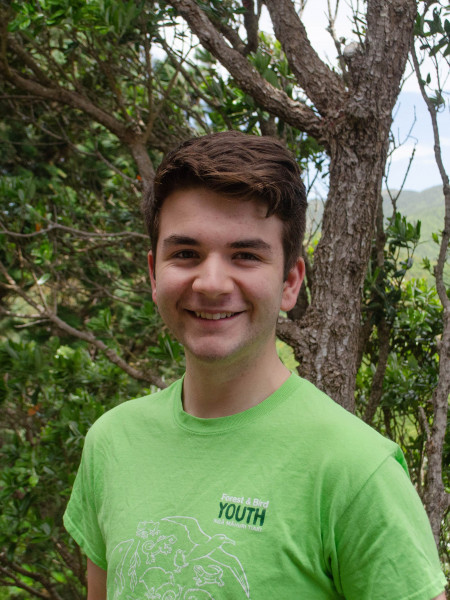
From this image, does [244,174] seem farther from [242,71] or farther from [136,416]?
[242,71]

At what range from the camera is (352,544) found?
0.96 meters

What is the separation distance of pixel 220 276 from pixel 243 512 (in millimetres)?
467

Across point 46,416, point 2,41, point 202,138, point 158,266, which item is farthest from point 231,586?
point 2,41

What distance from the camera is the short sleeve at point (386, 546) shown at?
92 cm

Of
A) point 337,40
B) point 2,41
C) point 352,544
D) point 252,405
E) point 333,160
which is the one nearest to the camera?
point 352,544

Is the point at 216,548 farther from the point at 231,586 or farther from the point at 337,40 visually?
the point at 337,40

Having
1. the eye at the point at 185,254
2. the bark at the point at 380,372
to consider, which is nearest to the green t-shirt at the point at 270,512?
the eye at the point at 185,254

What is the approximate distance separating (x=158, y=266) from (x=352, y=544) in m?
0.71

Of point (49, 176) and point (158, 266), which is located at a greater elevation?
point (49, 176)

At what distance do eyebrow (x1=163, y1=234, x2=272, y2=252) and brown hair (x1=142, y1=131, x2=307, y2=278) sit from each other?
3.0 inches

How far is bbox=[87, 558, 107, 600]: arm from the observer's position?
4.69 feet

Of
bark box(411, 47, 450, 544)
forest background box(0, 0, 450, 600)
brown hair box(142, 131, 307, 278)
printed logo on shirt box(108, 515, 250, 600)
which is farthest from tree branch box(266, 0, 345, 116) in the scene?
printed logo on shirt box(108, 515, 250, 600)

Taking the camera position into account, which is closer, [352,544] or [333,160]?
[352,544]

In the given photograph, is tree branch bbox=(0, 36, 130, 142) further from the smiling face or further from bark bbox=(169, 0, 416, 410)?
the smiling face
